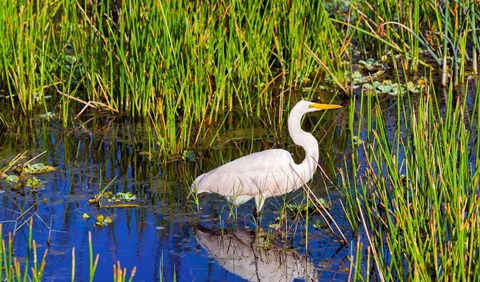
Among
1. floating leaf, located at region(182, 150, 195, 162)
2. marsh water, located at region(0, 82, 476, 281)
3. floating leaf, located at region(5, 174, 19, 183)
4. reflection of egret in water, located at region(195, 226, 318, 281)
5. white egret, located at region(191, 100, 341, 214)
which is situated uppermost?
white egret, located at region(191, 100, 341, 214)

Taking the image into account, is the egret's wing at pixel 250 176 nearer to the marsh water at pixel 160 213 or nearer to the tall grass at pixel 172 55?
the marsh water at pixel 160 213

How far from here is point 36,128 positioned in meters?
7.30

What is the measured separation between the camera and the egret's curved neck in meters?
5.52

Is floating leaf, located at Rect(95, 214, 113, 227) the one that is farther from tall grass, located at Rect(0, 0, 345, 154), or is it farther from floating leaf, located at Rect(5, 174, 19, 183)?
tall grass, located at Rect(0, 0, 345, 154)

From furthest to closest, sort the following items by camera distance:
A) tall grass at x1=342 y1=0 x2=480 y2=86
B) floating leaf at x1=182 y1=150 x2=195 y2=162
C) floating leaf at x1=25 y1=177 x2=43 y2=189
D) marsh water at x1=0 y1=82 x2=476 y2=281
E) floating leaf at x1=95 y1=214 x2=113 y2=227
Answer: tall grass at x1=342 y1=0 x2=480 y2=86 < floating leaf at x1=182 y1=150 x2=195 y2=162 < floating leaf at x1=25 y1=177 x2=43 y2=189 < floating leaf at x1=95 y1=214 x2=113 y2=227 < marsh water at x1=0 y1=82 x2=476 y2=281

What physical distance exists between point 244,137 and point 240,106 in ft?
1.97

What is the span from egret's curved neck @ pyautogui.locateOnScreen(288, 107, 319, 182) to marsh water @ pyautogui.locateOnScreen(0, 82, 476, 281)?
0.16m

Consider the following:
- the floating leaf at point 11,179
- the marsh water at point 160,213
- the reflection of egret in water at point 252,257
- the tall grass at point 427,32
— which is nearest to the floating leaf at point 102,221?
the marsh water at point 160,213

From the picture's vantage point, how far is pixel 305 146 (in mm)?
5664

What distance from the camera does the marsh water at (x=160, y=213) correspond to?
15.6ft

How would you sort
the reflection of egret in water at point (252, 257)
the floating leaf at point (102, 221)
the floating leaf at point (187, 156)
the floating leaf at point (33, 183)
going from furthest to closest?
the floating leaf at point (187, 156)
the floating leaf at point (33, 183)
the floating leaf at point (102, 221)
the reflection of egret in water at point (252, 257)

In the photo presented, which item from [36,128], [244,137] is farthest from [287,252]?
[36,128]

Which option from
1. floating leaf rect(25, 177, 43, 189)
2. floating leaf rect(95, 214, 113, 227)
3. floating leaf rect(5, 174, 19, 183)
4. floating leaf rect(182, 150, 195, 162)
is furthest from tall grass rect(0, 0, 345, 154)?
floating leaf rect(95, 214, 113, 227)

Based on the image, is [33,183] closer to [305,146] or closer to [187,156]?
[187,156]
